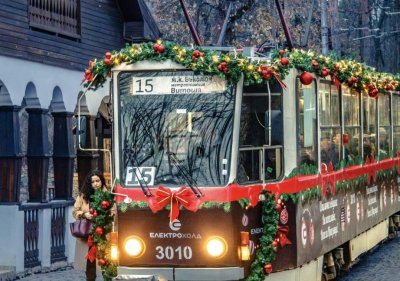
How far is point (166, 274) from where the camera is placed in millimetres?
13242

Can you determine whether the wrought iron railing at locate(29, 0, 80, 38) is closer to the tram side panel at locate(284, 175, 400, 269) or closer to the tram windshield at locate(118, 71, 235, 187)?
the tram side panel at locate(284, 175, 400, 269)

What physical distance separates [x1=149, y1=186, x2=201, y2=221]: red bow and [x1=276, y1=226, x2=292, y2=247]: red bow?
3.76ft

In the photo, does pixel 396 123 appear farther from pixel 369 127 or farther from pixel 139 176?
pixel 139 176

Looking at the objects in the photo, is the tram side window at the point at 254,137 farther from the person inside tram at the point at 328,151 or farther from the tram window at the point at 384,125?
the tram window at the point at 384,125

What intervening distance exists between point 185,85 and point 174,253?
173 cm

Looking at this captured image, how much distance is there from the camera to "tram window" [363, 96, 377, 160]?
19081mm

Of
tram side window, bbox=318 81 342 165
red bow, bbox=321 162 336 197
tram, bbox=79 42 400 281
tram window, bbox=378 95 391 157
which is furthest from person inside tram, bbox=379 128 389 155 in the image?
tram, bbox=79 42 400 281

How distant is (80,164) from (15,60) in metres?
3.77

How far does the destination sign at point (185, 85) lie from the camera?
521 inches

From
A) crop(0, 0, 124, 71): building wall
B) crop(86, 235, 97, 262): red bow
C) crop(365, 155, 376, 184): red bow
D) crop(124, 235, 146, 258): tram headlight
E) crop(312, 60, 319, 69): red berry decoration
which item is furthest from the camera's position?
crop(0, 0, 124, 71): building wall

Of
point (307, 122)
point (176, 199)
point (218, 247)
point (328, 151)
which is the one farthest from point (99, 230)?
point (328, 151)

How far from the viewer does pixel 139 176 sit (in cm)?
1339

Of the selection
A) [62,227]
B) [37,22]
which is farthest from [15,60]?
[62,227]

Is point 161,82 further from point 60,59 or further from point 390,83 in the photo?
point 60,59
